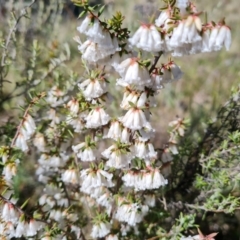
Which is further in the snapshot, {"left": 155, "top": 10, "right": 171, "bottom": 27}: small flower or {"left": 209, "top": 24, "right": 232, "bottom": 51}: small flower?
{"left": 155, "top": 10, "right": 171, "bottom": 27}: small flower

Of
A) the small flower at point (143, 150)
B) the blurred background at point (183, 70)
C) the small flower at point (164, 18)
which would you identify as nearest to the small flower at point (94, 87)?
the small flower at point (143, 150)

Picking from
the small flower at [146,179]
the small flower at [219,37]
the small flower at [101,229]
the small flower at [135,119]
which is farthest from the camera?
the small flower at [101,229]

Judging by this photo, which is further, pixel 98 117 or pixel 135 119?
pixel 98 117

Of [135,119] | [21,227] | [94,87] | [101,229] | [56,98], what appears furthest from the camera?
[56,98]

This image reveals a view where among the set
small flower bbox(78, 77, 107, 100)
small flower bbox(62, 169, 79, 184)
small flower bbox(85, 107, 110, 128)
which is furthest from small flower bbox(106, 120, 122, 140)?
small flower bbox(62, 169, 79, 184)

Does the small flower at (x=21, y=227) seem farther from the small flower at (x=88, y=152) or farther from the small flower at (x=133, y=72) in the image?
the small flower at (x=133, y=72)

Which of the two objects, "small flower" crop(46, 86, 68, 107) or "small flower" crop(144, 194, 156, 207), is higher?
"small flower" crop(46, 86, 68, 107)

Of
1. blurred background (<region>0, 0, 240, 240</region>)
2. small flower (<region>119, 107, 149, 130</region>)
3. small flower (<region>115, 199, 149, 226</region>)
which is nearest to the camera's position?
small flower (<region>119, 107, 149, 130</region>)

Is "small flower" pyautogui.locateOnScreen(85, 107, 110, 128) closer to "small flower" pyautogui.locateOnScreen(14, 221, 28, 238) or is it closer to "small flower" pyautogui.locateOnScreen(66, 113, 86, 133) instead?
"small flower" pyautogui.locateOnScreen(66, 113, 86, 133)

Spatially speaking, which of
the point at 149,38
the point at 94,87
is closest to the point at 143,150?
the point at 94,87

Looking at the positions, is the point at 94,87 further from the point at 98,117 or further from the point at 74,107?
the point at 74,107

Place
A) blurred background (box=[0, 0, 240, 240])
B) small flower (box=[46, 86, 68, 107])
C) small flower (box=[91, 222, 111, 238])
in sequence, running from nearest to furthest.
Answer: small flower (box=[91, 222, 111, 238]) < small flower (box=[46, 86, 68, 107]) < blurred background (box=[0, 0, 240, 240])

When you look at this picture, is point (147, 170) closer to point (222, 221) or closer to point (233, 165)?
point (233, 165)

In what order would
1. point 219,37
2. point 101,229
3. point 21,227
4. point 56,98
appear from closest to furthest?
point 219,37 < point 21,227 < point 101,229 < point 56,98
